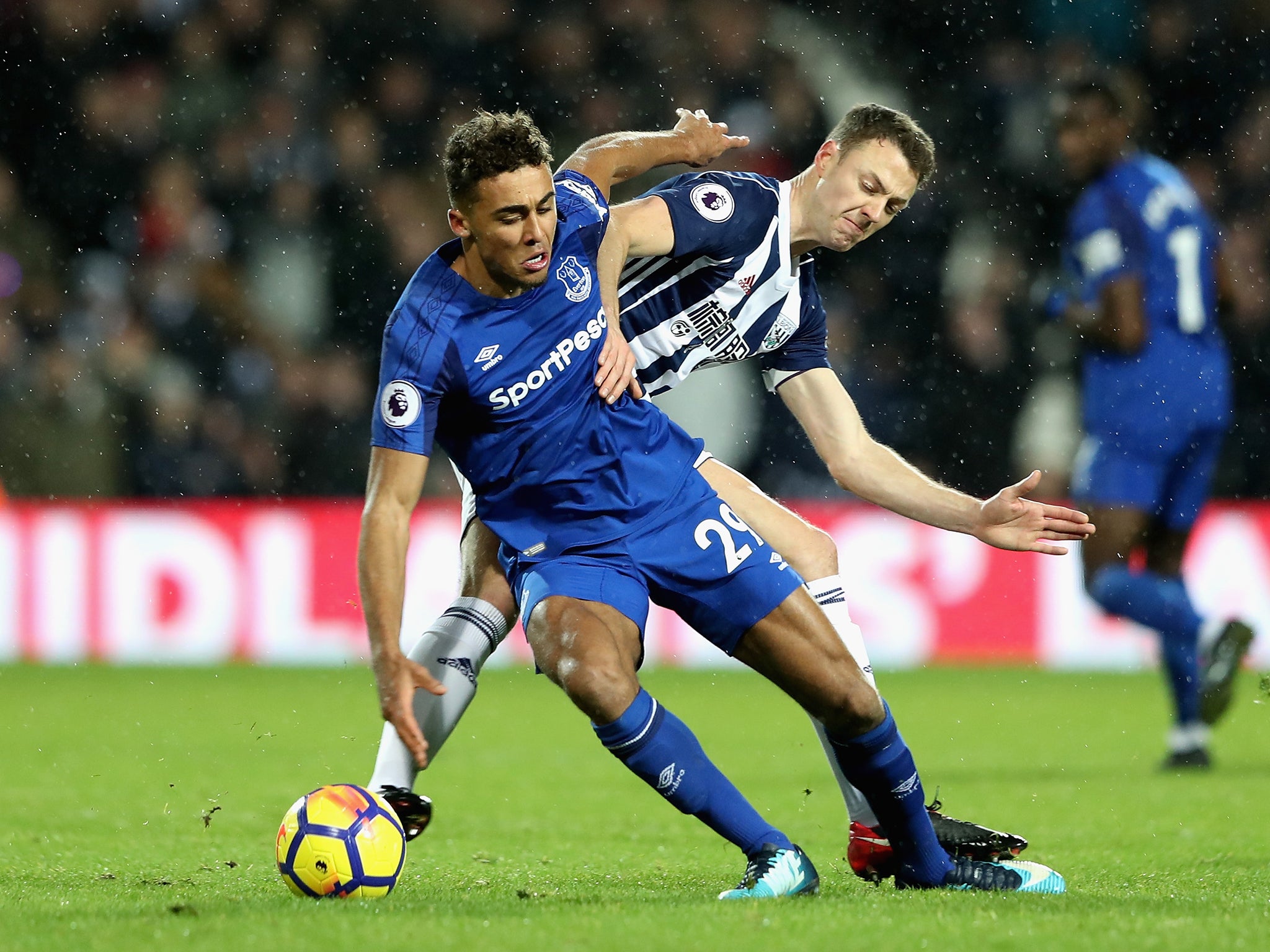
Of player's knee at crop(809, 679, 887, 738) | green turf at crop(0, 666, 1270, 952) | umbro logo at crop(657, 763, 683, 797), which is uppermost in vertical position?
→ player's knee at crop(809, 679, 887, 738)

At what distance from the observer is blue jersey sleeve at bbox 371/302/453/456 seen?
3771 millimetres

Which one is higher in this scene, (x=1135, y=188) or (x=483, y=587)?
(x=1135, y=188)

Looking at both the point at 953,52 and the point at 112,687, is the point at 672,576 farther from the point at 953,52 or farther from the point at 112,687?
the point at 953,52

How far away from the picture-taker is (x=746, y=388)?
35.8 feet

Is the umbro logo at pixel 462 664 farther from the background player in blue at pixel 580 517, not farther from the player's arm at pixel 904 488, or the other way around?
the player's arm at pixel 904 488

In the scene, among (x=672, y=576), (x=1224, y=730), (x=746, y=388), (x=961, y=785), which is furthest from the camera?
(x=746, y=388)

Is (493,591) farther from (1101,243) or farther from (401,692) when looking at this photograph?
(1101,243)

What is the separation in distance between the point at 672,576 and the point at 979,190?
8.17 m

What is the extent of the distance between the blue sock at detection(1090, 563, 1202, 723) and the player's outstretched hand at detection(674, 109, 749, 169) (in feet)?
9.88

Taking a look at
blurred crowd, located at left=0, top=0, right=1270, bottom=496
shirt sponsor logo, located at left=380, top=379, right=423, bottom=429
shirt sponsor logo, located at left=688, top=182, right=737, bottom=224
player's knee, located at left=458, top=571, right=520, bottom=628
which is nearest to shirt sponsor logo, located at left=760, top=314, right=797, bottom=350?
shirt sponsor logo, located at left=688, top=182, right=737, bottom=224

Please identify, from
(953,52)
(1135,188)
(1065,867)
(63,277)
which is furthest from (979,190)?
(1065,867)

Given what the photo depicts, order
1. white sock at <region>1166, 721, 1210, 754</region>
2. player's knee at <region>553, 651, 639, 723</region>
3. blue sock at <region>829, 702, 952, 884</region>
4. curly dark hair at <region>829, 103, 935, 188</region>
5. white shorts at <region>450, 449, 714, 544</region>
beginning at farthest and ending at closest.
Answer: white sock at <region>1166, 721, 1210, 754</region> → curly dark hair at <region>829, 103, 935, 188</region> → white shorts at <region>450, 449, 714, 544</region> → blue sock at <region>829, 702, 952, 884</region> → player's knee at <region>553, 651, 639, 723</region>

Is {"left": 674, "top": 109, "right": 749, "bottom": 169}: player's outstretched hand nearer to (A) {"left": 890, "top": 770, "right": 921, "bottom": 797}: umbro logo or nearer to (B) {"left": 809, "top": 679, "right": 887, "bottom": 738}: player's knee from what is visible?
(B) {"left": 809, "top": 679, "right": 887, "bottom": 738}: player's knee

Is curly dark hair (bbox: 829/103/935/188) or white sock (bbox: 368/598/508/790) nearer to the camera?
white sock (bbox: 368/598/508/790)
